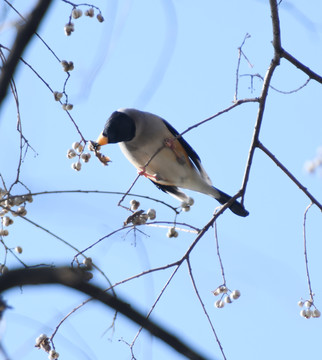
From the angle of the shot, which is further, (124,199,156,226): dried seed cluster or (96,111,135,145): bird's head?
(96,111,135,145): bird's head

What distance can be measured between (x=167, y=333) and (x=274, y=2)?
2.22 meters

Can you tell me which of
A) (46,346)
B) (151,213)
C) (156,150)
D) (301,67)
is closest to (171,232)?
(151,213)

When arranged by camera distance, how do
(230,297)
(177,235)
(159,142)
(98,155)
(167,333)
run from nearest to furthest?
(167,333), (177,235), (230,297), (98,155), (159,142)

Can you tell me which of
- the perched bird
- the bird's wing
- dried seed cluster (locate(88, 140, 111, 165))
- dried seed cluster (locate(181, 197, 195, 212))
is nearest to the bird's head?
the perched bird

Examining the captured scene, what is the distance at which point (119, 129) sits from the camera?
420cm

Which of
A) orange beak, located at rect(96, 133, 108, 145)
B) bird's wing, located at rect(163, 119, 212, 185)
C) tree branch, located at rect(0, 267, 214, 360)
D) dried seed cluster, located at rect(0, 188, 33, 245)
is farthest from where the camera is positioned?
bird's wing, located at rect(163, 119, 212, 185)

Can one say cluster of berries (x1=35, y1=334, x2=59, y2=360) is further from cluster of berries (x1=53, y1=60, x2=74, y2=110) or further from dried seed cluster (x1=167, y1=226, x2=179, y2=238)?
cluster of berries (x1=53, y1=60, x2=74, y2=110)

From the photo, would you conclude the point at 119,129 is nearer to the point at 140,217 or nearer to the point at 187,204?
the point at 187,204

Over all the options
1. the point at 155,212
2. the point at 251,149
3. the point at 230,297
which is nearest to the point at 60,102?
the point at 155,212

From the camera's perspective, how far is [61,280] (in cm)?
78

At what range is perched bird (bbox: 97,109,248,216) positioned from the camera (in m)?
4.18

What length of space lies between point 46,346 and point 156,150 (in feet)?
6.15

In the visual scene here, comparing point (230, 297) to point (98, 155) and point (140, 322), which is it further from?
point (140, 322)

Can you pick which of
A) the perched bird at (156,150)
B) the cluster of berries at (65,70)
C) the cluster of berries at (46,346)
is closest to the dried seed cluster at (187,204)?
the cluster of berries at (65,70)
